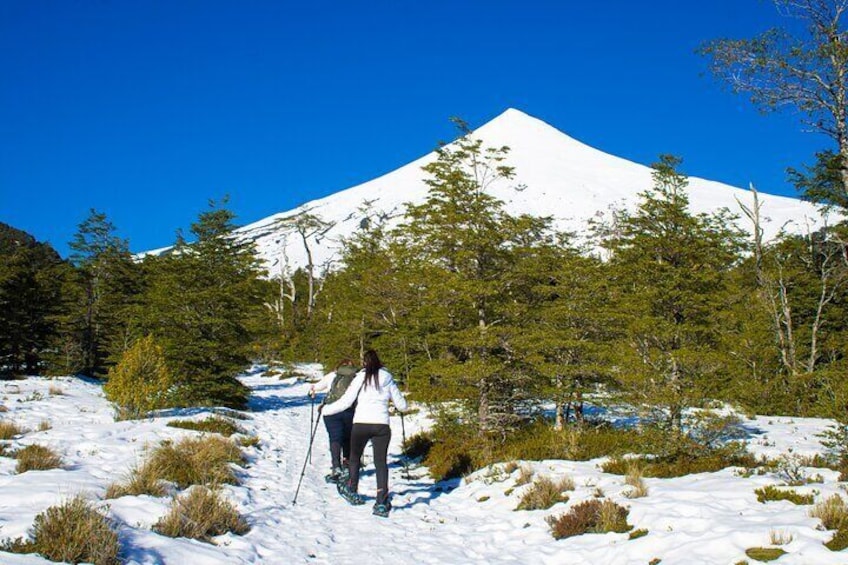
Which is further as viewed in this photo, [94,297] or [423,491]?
[94,297]

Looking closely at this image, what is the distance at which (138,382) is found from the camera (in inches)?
505

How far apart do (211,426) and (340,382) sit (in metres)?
4.87

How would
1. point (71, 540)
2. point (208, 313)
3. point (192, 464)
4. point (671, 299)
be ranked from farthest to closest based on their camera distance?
point (208, 313) → point (671, 299) → point (192, 464) → point (71, 540)

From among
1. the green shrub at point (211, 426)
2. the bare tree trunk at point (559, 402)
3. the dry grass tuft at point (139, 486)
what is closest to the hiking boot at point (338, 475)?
the dry grass tuft at point (139, 486)

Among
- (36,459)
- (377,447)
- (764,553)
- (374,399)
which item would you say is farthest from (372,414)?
(764,553)

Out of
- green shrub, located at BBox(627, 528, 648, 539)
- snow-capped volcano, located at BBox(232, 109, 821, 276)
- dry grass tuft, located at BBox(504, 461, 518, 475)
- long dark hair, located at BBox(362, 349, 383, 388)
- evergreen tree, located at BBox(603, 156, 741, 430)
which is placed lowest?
dry grass tuft, located at BBox(504, 461, 518, 475)

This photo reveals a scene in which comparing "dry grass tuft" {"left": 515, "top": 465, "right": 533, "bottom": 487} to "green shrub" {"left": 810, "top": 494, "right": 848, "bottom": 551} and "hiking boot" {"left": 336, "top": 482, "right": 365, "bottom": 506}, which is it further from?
"green shrub" {"left": 810, "top": 494, "right": 848, "bottom": 551}

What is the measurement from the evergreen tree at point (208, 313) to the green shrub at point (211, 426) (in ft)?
13.6

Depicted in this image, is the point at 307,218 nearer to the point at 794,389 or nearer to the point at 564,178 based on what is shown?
the point at 794,389

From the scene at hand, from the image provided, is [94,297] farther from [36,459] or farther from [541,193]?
[541,193]

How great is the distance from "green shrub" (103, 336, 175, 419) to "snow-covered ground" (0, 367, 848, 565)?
1700 millimetres

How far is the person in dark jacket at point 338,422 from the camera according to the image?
880 centimetres

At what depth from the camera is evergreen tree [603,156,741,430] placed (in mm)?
9836

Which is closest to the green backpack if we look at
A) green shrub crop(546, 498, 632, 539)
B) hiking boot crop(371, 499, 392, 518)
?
hiking boot crop(371, 499, 392, 518)
